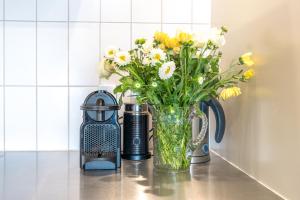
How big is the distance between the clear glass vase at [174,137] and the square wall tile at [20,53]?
594 mm

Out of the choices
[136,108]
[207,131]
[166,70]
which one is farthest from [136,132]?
[166,70]

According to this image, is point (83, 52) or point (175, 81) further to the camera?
point (83, 52)

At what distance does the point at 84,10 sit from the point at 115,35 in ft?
0.47

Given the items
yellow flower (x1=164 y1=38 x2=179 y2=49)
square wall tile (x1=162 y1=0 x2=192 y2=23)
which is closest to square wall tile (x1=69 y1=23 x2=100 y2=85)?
square wall tile (x1=162 y1=0 x2=192 y2=23)

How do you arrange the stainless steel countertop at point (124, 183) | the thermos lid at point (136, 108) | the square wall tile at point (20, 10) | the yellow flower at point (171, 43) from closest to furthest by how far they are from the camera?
the stainless steel countertop at point (124, 183) < the yellow flower at point (171, 43) < the thermos lid at point (136, 108) < the square wall tile at point (20, 10)

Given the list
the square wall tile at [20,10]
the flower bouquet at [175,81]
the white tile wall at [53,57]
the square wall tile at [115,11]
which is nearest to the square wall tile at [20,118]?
the white tile wall at [53,57]

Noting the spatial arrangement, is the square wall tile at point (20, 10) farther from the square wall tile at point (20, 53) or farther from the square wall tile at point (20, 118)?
the square wall tile at point (20, 118)

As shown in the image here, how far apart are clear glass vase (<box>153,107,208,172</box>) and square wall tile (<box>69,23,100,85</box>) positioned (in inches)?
18.4

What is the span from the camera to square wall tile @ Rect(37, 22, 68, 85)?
1.35 m

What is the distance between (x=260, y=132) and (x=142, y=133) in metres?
0.39

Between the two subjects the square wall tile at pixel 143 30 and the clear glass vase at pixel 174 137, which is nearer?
the clear glass vase at pixel 174 137

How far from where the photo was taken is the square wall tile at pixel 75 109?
1.37 metres

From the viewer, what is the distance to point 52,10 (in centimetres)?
136

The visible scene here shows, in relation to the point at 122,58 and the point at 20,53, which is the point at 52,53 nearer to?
the point at 20,53
